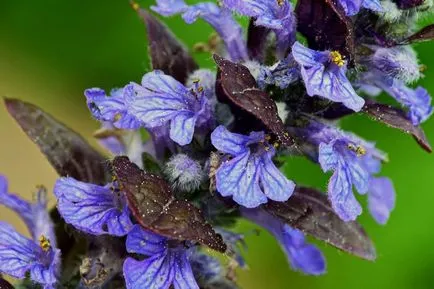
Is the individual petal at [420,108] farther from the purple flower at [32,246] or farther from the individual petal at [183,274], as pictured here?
the purple flower at [32,246]

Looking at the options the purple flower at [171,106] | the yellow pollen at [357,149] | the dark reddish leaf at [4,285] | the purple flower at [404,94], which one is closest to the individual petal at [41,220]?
the dark reddish leaf at [4,285]

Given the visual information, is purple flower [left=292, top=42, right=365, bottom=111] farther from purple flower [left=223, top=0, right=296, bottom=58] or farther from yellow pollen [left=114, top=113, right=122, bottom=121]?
yellow pollen [left=114, top=113, right=122, bottom=121]

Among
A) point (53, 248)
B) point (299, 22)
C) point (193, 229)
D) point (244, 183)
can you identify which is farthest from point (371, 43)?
point (53, 248)

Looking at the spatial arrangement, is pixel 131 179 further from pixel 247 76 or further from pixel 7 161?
pixel 7 161

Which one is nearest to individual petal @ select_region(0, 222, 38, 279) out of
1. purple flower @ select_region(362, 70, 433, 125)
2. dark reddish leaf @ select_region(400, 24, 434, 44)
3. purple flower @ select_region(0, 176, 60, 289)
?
purple flower @ select_region(0, 176, 60, 289)

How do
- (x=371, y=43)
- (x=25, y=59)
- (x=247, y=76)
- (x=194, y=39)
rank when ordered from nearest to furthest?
1. (x=247, y=76)
2. (x=371, y=43)
3. (x=194, y=39)
4. (x=25, y=59)

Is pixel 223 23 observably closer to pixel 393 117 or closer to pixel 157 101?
pixel 157 101

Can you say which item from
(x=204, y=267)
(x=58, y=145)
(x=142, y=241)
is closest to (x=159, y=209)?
(x=142, y=241)
